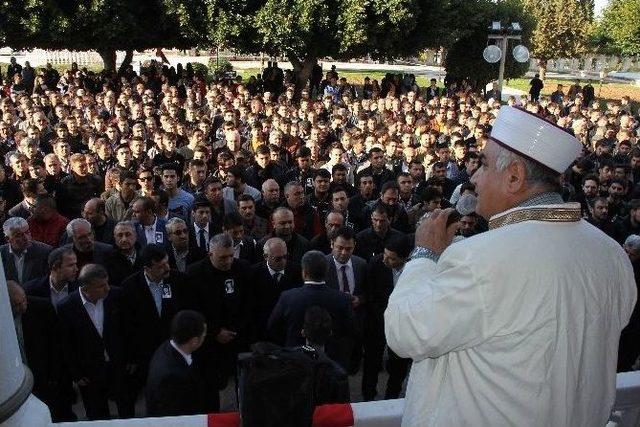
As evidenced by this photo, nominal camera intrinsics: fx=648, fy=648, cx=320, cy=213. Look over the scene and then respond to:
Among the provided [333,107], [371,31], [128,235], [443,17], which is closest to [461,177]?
[128,235]

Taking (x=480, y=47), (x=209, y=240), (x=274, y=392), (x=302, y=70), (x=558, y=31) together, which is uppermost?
(x=558, y=31)

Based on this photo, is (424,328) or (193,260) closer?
(424,328)

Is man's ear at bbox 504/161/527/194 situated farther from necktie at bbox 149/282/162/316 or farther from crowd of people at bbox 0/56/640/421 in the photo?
necktie at bbox 149/282/162/316

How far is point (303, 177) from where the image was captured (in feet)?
30.6

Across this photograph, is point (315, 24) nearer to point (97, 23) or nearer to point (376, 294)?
point (97, 23)

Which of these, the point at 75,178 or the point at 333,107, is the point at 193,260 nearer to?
the point at 75,178

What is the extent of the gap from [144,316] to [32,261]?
1413mm

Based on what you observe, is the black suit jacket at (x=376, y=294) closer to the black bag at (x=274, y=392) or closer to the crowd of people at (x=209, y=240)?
the crowd of people at (x=209, y=240)

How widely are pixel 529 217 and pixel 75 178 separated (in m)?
7.16

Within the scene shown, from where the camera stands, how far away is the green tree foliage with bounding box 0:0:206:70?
20.9 m

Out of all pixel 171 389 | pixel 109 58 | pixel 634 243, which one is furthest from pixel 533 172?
pixel 109 58

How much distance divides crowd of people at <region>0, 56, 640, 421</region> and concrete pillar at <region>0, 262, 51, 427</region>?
1612mm

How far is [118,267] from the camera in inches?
232

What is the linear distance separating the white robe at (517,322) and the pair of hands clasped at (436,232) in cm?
15
